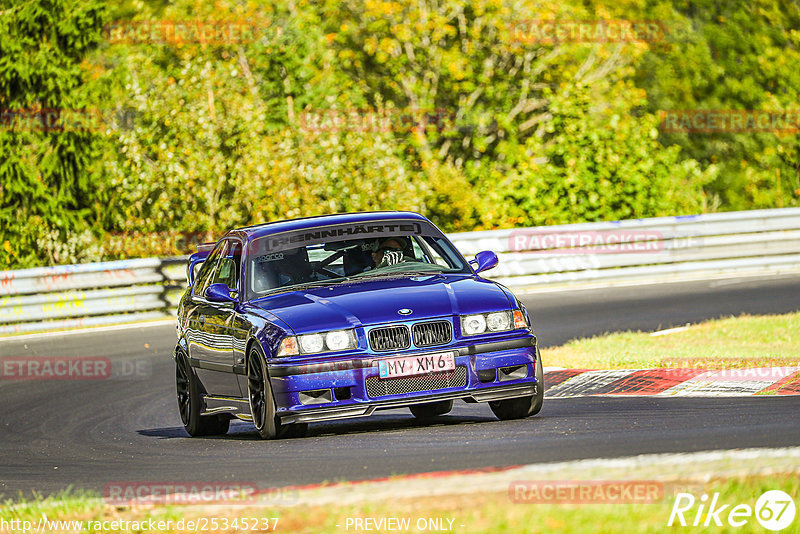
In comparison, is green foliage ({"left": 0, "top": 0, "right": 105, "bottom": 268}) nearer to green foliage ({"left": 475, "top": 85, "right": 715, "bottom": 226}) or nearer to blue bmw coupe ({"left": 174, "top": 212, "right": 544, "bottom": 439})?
green foliage ({"left": 475, "top": 85, "right": 715, "bottom": 226})

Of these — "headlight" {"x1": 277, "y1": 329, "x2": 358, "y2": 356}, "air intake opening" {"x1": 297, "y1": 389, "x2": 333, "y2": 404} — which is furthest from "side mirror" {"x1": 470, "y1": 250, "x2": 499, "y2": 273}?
"air intake opening" {"x1": 297, "y1": 389, "x2": 333, "y2": 404}

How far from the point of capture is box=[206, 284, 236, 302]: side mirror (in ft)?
33.2

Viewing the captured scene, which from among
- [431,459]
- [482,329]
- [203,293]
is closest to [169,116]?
[203,293]

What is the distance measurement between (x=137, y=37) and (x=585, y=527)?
1210 inches

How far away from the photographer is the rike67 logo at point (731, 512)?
5.16 meters

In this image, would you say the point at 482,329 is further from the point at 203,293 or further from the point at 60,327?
the point at 60,327

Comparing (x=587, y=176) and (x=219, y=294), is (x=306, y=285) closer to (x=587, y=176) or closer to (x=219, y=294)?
(x=219, y=294)

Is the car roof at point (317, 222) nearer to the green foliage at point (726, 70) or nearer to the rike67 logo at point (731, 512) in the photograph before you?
the rike67 logo at point (731, 512)

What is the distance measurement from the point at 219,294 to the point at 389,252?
1.31 meters

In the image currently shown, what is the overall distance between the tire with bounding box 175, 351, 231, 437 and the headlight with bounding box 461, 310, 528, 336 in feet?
8.93

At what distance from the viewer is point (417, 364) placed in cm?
895

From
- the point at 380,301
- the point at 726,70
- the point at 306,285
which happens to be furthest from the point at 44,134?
the point at 726,70

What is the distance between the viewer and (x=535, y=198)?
2695 centimetres

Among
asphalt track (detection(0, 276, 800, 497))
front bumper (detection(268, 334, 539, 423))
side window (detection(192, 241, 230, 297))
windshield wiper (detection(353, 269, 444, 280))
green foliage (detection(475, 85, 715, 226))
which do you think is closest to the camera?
asphalt track (detection(0, 276, 800, 497))
